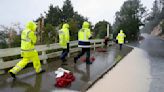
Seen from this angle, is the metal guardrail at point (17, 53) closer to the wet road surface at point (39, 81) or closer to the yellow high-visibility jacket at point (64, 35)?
the wet road surface at point (39, 81)

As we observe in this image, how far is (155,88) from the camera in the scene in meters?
7.76

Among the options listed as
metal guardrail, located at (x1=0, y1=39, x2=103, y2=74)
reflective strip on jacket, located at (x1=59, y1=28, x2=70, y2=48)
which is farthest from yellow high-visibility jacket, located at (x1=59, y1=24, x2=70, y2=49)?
metal guardrail, located at (x1=0, y1=39, x2=103, y2=74)

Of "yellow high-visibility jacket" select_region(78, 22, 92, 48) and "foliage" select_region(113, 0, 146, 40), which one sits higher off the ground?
"foliage" select_region(113, 0, 146, 40)

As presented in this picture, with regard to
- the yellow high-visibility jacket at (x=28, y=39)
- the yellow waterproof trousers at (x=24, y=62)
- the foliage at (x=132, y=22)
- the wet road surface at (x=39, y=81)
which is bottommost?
the wet road surface at (x=39, y=81)

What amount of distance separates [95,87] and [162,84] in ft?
7.55

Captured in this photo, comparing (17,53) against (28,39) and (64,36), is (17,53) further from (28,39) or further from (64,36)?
(64,36)

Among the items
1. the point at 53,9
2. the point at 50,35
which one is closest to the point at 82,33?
the point at 50,35

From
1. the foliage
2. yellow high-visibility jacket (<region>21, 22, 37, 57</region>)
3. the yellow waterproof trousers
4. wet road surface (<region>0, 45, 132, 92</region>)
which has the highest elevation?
the foliage

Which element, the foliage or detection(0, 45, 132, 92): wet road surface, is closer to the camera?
detection(0, 45, 132, 92): wet road surface

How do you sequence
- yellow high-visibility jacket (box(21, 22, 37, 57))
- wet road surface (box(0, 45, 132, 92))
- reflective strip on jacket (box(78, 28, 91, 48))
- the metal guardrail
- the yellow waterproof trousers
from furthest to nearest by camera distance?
reflective strip on jacket (box(78, 28, 91, 48)), the metal guardrail, yellow high-visibility jacket (box(21, 22, 37, 57)), the yellow waterproof trousers, wet road surface (box(0, 45, 132, 92))

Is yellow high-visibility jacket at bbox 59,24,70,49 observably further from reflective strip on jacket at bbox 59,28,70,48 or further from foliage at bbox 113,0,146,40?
foliage at bbox 113,0,146,40

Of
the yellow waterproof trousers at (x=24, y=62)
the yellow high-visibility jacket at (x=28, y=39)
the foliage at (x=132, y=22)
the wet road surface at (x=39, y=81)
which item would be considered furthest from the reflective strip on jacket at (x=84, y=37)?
the foliage at (x=132, y=22)

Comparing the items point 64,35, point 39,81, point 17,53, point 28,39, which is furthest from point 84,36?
point 39,81

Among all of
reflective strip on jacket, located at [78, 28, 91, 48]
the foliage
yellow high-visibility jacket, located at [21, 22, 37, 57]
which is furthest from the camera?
the foliage
